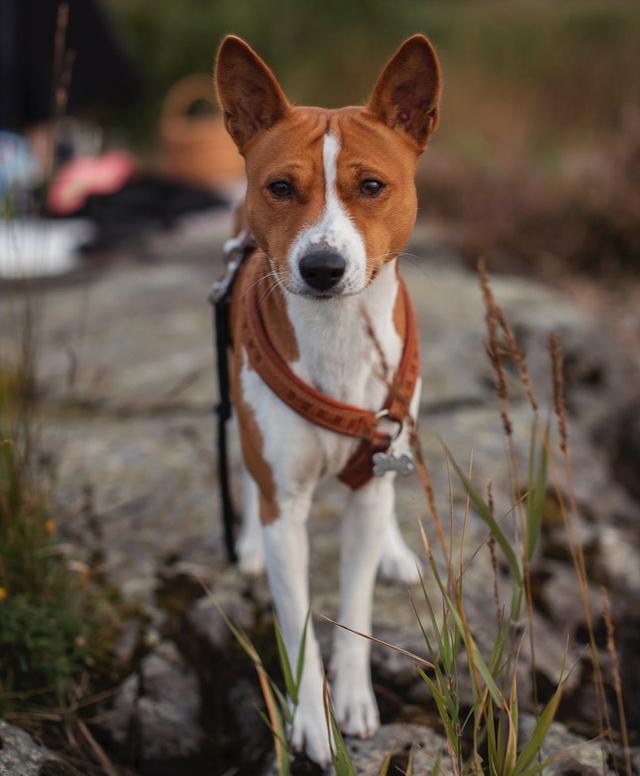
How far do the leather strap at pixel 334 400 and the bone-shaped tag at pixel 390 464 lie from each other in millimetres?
34

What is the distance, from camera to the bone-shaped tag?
6.62ft

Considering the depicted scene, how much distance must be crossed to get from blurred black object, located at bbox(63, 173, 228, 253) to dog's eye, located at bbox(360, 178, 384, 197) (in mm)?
4997

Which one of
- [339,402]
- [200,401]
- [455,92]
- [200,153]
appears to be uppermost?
[455,92]

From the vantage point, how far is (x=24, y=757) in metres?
1.86

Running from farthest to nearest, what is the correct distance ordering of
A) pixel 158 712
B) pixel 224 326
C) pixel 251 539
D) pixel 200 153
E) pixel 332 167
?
pixel 200 153 → pixel 251 539 → pixel 224 326 → pixel 158 712 → pixel 332 167

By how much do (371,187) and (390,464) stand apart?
2.26ft

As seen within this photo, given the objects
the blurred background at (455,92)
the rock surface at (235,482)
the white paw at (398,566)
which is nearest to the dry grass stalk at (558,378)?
the rock surface at (235,482)

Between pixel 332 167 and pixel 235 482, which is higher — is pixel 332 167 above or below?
above

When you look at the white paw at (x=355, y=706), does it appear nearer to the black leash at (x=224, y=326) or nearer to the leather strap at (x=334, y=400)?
the leather strap at (x=334, y=400)

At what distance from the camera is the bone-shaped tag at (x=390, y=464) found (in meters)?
2.02

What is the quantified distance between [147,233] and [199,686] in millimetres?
4957

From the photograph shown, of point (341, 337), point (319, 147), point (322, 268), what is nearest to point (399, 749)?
point (341, 337)

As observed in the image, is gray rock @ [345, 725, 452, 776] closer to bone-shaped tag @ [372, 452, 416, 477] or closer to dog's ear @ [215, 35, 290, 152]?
bone-shaped tag @ [372, 452, 416, 477]

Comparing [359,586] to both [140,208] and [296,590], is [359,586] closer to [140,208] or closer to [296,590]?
[296,590]
